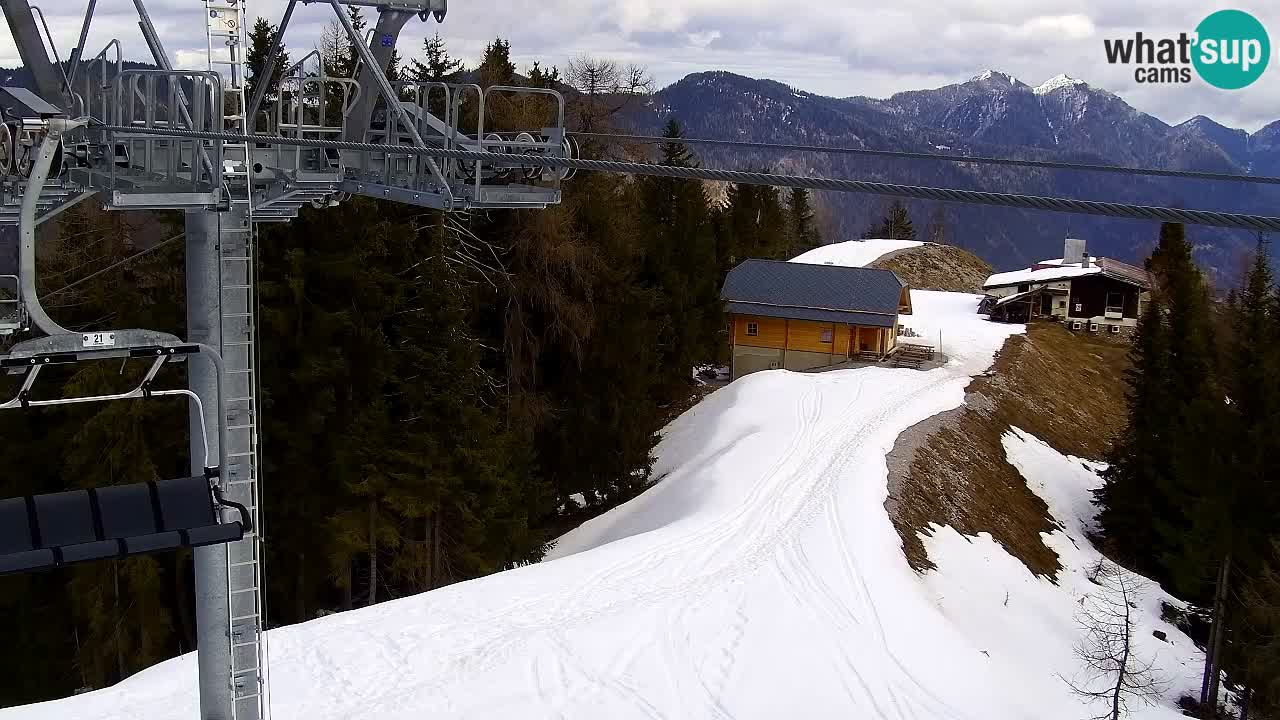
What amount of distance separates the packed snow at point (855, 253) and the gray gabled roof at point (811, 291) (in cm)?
3487

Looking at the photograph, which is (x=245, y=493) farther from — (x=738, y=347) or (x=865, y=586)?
(x=738, y=347)

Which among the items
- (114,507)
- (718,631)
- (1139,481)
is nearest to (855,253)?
(1139,481)

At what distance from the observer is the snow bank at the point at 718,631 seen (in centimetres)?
1590

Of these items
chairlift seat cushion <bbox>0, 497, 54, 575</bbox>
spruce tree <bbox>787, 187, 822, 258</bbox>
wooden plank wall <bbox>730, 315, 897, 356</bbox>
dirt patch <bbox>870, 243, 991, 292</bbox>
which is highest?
spruce tree <bbox>787, 187, 822, 258</bbox>

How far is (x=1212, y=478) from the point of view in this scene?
94.1 feet

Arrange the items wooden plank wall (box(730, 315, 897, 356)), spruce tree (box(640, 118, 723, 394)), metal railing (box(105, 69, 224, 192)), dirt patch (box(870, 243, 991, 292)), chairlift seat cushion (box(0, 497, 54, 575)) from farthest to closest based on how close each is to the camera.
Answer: dirt patch (box(870, 243, 991, 292)) → wooden plank wall (box(730, 315, 897, 356)) → spruce tree (box(640, 118, 723, 394)) → metal railing (box(105, 69, 224, 192)) → chairlift seat cushion (box(0, 497, 54, 575))

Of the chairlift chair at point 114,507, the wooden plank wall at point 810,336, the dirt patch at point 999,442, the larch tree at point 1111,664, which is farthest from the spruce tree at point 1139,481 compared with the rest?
the chairlift chair at point 114,507

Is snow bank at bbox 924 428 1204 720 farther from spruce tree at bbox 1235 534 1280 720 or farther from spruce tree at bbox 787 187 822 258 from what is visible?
spruce tree at bbox 787 187 822 258

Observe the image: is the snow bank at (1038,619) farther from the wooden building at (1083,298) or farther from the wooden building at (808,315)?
the wooden building at (1083,298)

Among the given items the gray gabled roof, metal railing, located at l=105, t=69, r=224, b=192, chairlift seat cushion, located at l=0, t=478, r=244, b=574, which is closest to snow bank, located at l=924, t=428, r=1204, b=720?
the gray gabled roof

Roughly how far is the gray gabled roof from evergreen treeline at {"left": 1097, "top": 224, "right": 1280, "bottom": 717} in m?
11.0

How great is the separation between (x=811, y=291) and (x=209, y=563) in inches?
1634

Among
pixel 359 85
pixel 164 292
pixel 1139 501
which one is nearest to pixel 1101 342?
pixel 1139 501

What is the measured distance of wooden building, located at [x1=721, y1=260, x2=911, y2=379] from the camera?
49.2m
